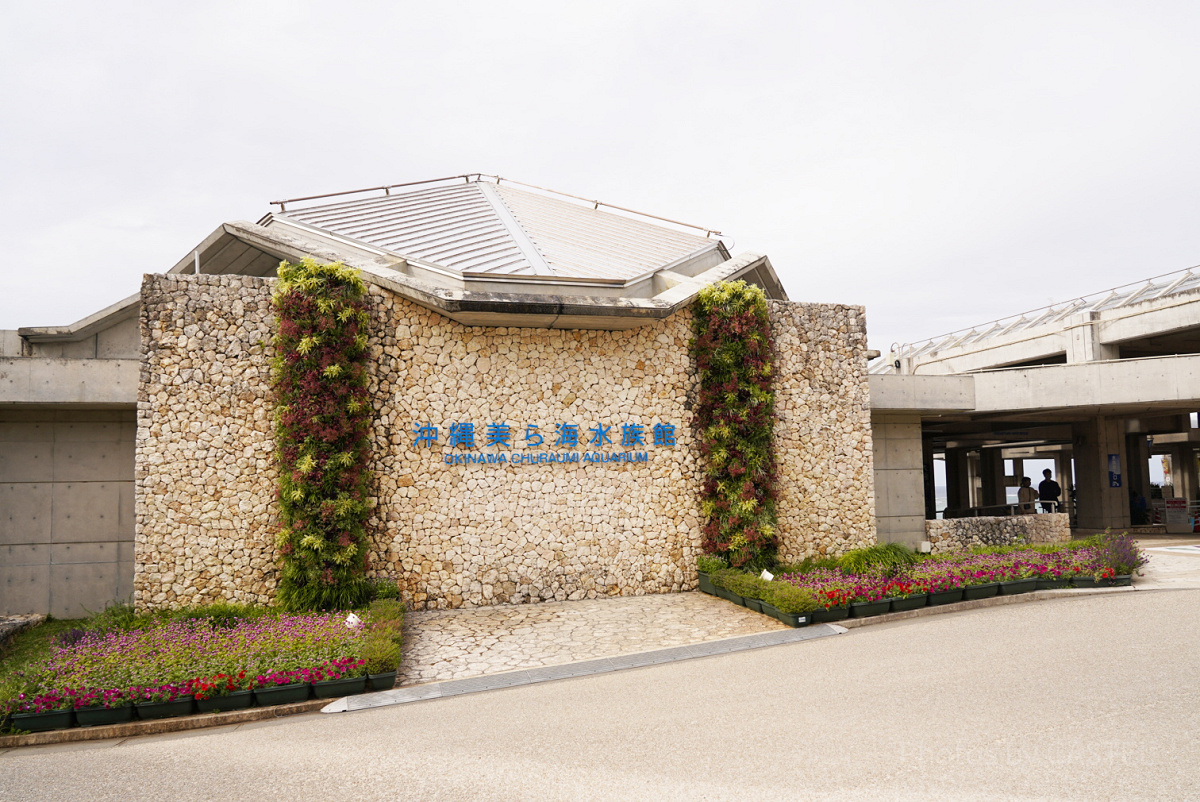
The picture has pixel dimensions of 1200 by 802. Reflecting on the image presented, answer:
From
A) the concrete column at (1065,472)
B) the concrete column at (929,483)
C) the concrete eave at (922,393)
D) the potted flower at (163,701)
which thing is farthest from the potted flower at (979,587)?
the concrete column at (1065,472)

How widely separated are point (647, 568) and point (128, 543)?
837 centimetres

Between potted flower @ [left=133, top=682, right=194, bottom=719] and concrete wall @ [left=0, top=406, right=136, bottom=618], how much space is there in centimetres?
541

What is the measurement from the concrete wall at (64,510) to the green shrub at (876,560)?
1147 centimetres

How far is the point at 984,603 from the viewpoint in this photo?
10.0 metres

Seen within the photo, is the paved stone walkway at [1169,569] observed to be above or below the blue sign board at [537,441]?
below

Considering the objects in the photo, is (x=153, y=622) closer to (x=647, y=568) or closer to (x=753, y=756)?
(x=647, y=568)

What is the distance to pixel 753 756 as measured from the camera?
16.5 ft

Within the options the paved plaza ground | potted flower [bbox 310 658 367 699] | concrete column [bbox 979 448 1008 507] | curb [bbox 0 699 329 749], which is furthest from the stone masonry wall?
concrete column [bbox 979 448 1008 507]

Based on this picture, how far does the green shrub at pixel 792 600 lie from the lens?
30.5 feet

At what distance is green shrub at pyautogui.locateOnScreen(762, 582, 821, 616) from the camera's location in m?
9.30

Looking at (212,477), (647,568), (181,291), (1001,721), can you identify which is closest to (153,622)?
(212,477)

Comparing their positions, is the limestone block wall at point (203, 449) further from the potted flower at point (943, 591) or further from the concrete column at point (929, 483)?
the concrete column at point (929, 483)

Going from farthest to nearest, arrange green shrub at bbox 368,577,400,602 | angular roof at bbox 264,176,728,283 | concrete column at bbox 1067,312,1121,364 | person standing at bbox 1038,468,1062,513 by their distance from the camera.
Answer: concrete column at bbox 1067,312,1121,364, person standing at bbox 1038,468,1062,513, angular roof at bbox 264,176,728,283, green shrub at bbox 368,577,400,602

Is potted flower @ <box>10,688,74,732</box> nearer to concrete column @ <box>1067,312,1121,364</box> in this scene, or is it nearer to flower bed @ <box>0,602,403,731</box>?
flower bed @ <box>0,602,403,731</box>
